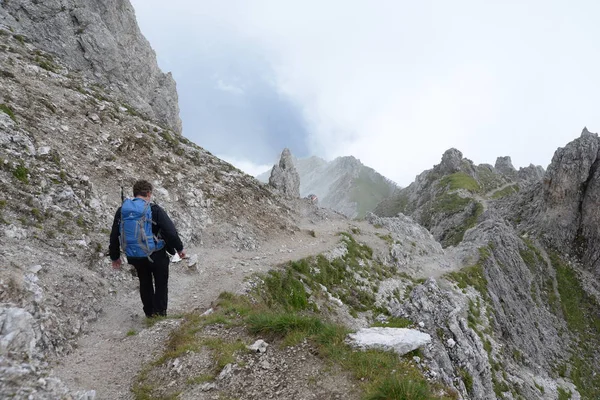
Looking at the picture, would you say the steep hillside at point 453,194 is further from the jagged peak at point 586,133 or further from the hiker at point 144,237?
the hiker at point 144,237

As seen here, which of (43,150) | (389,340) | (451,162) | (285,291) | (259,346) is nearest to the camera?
(259,346)

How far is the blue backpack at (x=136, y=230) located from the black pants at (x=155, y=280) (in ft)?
1.15

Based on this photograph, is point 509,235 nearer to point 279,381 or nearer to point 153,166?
point 153,166

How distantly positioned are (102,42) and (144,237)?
45.0m

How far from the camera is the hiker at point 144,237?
1014cm

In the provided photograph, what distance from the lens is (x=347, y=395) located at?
6.96 m

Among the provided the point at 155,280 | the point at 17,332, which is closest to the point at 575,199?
the point at 155,280

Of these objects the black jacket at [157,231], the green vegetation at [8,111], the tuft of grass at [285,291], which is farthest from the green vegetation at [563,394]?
the green vegetation at [8,111]

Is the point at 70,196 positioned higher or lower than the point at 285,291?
higher

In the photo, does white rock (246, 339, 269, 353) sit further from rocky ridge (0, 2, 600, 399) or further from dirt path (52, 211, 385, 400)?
dirt path (52, 211, 385, 400)

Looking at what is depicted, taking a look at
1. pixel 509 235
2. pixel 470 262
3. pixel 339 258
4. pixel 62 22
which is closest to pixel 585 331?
pixel 509 235

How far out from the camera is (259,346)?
886 centimetres

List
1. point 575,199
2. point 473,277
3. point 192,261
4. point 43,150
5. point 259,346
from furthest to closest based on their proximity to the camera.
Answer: point 575,199 → point 473,277 → point 192,261 → point 43,150 → point 259,346

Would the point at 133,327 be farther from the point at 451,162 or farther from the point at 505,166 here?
the point at 505,166
